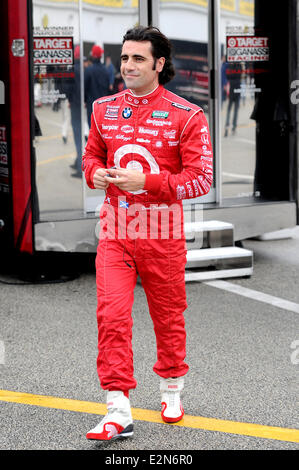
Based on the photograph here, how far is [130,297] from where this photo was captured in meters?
4.02

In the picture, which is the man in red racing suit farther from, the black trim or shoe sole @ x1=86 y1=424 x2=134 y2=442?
the black trim

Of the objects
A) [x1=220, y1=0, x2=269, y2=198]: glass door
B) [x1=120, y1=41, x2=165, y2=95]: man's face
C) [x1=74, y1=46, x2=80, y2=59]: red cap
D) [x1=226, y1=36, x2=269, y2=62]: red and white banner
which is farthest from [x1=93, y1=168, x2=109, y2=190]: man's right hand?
[x1=226, y1=36, x2=269, y2=62]: red and white banner

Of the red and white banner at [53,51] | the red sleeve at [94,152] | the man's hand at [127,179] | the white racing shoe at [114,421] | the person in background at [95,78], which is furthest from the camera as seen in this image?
the person in background at [95,78]

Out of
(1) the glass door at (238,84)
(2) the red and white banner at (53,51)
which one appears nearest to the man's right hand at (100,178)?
(2) the red and white banner at (53,51)

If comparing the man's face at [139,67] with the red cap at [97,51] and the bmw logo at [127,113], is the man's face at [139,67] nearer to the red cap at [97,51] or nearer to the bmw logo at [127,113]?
the bmw logo at [127,113]

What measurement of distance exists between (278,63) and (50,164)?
7.82 ft

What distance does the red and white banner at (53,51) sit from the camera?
6938 millimetres

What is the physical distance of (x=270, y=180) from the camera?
8164mm

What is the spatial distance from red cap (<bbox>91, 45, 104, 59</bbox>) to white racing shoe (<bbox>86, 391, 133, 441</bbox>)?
159 inches

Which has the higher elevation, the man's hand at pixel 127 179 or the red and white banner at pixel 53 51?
the red and white banner at pixel 53 51

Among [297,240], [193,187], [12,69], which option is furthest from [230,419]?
[297,240]

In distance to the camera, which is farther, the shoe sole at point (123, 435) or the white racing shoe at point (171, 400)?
the white racing shoe at point (171, 400)

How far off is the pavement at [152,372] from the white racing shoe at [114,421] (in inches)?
1.9

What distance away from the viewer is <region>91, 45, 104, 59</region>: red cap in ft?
23.9
